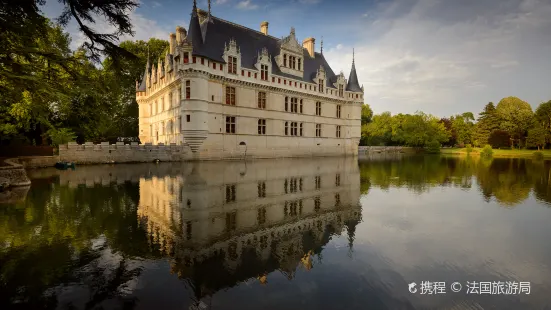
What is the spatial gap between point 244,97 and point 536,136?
185ft

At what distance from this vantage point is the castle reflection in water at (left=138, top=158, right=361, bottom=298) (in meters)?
4.97

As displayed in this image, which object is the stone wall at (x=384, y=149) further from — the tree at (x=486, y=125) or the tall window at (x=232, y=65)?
the tall window at (x=232, y=65)

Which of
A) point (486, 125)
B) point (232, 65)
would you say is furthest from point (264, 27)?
point (486, 125)

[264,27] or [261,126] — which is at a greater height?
[264,27]

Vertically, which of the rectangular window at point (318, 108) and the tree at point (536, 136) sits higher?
the rectangular window at point (318, 108)

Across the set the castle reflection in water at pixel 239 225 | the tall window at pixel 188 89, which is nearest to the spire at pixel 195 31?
the tall window at pixel 188 89

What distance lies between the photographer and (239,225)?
7332 millimetres

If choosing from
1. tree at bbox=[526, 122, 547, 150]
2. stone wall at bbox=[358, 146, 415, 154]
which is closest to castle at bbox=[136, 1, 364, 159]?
stone wall at bbox=[358, 146, 415, 154]

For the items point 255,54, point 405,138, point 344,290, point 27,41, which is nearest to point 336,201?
point 344,290

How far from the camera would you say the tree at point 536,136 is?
2044 inches

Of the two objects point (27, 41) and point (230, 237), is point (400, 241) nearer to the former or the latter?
point (230, 237)

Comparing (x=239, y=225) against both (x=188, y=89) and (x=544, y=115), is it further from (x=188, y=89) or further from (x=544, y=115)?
(x=544, y=115)

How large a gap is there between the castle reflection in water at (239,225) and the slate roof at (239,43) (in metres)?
18.2

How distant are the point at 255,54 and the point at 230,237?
28870mm
